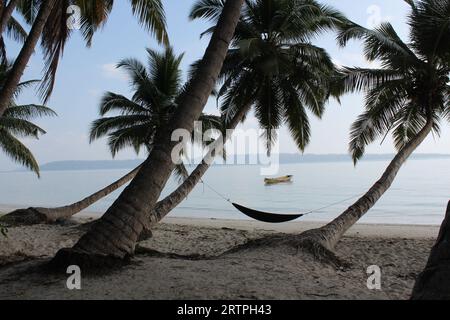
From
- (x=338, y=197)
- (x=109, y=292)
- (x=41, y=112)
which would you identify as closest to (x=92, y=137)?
(x=41, y=112)

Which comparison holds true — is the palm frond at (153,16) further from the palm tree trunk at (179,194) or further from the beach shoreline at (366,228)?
the beach shoreline at (366,228)

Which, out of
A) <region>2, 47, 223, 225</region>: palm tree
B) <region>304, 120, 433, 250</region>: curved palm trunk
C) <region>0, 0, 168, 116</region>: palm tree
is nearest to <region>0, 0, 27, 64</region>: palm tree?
<region>0, 0, 168, 116</region>: palm tree

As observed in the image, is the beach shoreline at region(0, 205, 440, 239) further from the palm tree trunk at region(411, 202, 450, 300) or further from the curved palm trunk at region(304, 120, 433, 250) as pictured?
the palm tree trunk at region(411, 202, 450, 300)

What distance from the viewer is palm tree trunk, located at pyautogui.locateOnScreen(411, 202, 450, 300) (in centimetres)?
238

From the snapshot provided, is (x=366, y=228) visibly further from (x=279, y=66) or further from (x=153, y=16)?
(x=153, y=16)

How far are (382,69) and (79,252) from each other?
822 cm

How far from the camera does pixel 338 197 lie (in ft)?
106

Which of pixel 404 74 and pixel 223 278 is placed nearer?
pixel 223 278

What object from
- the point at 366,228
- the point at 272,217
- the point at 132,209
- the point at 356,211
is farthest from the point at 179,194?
the point at 366,228

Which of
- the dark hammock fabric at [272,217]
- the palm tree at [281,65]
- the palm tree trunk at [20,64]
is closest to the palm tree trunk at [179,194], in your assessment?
the dark hammock fabric at [272,217]

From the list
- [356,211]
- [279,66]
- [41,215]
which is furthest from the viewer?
[41,215]

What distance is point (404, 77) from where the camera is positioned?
9.93 meters

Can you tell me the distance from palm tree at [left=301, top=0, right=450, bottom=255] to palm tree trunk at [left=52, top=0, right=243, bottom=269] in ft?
16.7

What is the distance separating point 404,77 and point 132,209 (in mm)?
7607
